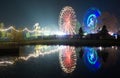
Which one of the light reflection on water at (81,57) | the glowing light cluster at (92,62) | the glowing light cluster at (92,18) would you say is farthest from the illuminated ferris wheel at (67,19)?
the glowing light cluster at (92,62)

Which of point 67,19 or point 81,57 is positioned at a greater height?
point 67,19

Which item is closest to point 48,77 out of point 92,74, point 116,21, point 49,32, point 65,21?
point 92,74

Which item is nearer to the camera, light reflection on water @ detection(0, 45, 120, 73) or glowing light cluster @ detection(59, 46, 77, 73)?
glowing light cluster @ detection(59, 46, 77, 73)

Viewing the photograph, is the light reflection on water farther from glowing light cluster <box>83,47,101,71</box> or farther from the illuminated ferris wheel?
the illuminated ferris wheel

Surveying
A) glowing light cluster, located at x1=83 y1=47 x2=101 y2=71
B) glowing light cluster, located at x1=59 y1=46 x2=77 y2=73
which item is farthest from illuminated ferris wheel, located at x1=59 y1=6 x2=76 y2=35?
glowing light cluster, located at x1=83 y1=47 x2=101 y2=71

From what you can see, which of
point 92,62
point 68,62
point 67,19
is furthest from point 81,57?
point 67,19

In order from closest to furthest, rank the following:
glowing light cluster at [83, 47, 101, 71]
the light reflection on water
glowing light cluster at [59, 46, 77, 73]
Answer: glowing light cluster at [59, 46, 77, 73], glowing light cluster at [83, 47, 101, 71], the light reflection on water

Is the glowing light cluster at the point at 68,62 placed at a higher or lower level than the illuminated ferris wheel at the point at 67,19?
lower

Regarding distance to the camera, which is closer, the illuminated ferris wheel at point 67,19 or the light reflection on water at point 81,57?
the light reflection on water at point 81,57

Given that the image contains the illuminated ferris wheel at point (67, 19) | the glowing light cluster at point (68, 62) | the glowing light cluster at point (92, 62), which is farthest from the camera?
the illuminated ferris wheel at point (67, 19)

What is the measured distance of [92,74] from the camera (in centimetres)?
1612

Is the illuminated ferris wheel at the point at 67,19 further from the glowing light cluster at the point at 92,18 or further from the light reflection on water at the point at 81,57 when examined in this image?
the light reflection on water at the point at 81,57

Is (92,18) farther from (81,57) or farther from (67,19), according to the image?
(81,57)

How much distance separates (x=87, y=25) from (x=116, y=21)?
19.0 meters
